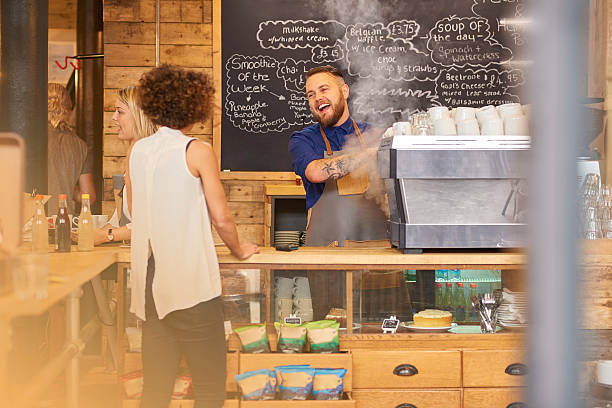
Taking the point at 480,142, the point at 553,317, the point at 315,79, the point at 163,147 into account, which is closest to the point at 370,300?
the point at 480,142

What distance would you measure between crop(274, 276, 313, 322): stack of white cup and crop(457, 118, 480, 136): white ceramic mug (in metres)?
0.80

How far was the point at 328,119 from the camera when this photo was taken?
10.5 ft

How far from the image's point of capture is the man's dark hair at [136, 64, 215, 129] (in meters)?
2.13

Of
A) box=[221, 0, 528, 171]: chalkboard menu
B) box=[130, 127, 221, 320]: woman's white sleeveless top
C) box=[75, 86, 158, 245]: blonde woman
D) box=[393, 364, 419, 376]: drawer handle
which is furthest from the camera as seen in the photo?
box=[221, 0, 528, 171]: chalkboard menu

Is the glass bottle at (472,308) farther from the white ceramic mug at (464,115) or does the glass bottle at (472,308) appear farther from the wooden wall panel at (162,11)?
the wooden wall panel at (162,11)

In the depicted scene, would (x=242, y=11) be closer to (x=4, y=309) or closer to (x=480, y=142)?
(x=480, y=142)

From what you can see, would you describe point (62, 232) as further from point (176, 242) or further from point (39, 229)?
point (176, 242)

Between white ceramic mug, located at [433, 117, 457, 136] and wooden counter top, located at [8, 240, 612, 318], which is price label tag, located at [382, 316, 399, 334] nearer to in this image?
wooden counter top, located at [8, 240, 612, 318]

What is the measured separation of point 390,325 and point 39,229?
132cm

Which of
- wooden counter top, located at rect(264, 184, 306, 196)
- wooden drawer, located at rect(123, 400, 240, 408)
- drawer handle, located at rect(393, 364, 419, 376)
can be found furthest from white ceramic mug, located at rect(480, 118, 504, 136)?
wooden counter top, located at rect(264, 184, 306, 196)

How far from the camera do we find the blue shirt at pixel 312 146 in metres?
3.11

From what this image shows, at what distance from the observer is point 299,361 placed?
94.8 inches

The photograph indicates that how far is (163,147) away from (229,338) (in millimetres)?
794

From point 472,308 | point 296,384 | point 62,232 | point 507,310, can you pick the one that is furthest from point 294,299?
point 62,232
